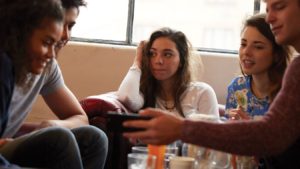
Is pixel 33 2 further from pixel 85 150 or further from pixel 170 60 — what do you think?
pixel 170 60

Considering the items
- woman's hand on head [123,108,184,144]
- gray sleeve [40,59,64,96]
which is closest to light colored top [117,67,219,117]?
gray sleeve [40,59,64,96]

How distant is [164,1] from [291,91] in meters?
2.59

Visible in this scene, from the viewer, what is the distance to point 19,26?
5.03ft

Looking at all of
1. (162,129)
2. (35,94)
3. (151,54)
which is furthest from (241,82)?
(162,129)

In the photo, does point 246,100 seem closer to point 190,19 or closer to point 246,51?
point 246,51

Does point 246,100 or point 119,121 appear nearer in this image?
point 119,121

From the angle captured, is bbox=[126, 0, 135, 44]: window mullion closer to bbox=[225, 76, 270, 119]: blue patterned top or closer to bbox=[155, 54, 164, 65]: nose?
bbox=[155, 54, 164, 65]: nose

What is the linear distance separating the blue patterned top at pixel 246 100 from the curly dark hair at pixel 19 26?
126cm

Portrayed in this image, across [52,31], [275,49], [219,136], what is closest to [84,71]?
[275,49]

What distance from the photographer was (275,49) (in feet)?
8.20

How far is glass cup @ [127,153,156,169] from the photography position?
1.65 meters

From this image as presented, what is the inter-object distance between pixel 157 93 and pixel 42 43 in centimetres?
140

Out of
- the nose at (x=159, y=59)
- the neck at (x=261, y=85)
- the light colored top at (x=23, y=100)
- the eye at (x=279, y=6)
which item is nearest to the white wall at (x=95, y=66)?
the nose at (x=159, y=59)

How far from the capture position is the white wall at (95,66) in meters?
3.49
